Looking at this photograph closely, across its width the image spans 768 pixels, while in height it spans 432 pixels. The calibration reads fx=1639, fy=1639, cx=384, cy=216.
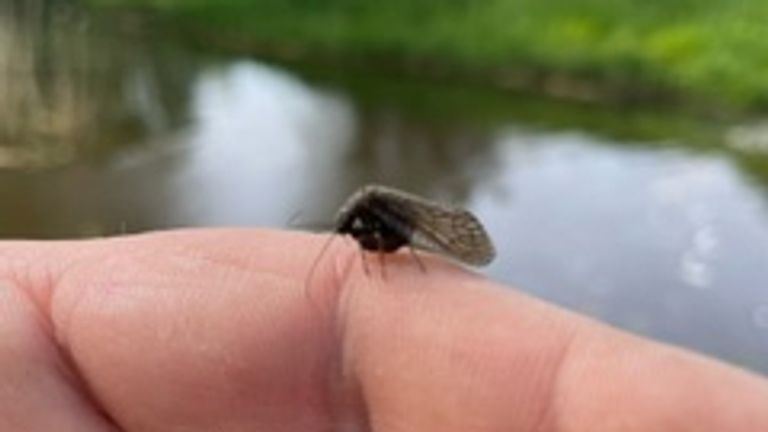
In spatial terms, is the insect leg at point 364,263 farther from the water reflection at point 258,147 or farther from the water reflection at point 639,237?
the water reflection at point 258,147

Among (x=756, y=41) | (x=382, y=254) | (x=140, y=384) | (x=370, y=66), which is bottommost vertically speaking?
(x=370, y=66)

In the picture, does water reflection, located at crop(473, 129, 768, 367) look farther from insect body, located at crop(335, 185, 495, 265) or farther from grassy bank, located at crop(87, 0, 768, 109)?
insect body, located at crop(335, 185, 495, 265)

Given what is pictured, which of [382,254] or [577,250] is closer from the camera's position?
[382,254]

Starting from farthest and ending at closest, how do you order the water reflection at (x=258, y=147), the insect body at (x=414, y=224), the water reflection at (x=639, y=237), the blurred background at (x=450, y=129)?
1. the water reflection at (x=258, y=147)
2. the blurred background at (x=450, y=129)
3. the water reflection at (x=639, y=237)
4. the insect body at (x=414, y=224)

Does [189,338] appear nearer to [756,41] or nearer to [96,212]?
[96,212]

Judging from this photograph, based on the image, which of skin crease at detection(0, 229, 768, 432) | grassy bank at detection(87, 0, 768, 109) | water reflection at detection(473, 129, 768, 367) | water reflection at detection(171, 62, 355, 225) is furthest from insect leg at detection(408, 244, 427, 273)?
grassy bank at detection(87, 0, 768, 109)

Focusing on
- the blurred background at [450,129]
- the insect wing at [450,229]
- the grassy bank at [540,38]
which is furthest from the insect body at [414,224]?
the grassy bank at [540,38]

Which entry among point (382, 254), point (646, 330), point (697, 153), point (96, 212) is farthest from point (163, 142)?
point (382, 254)
